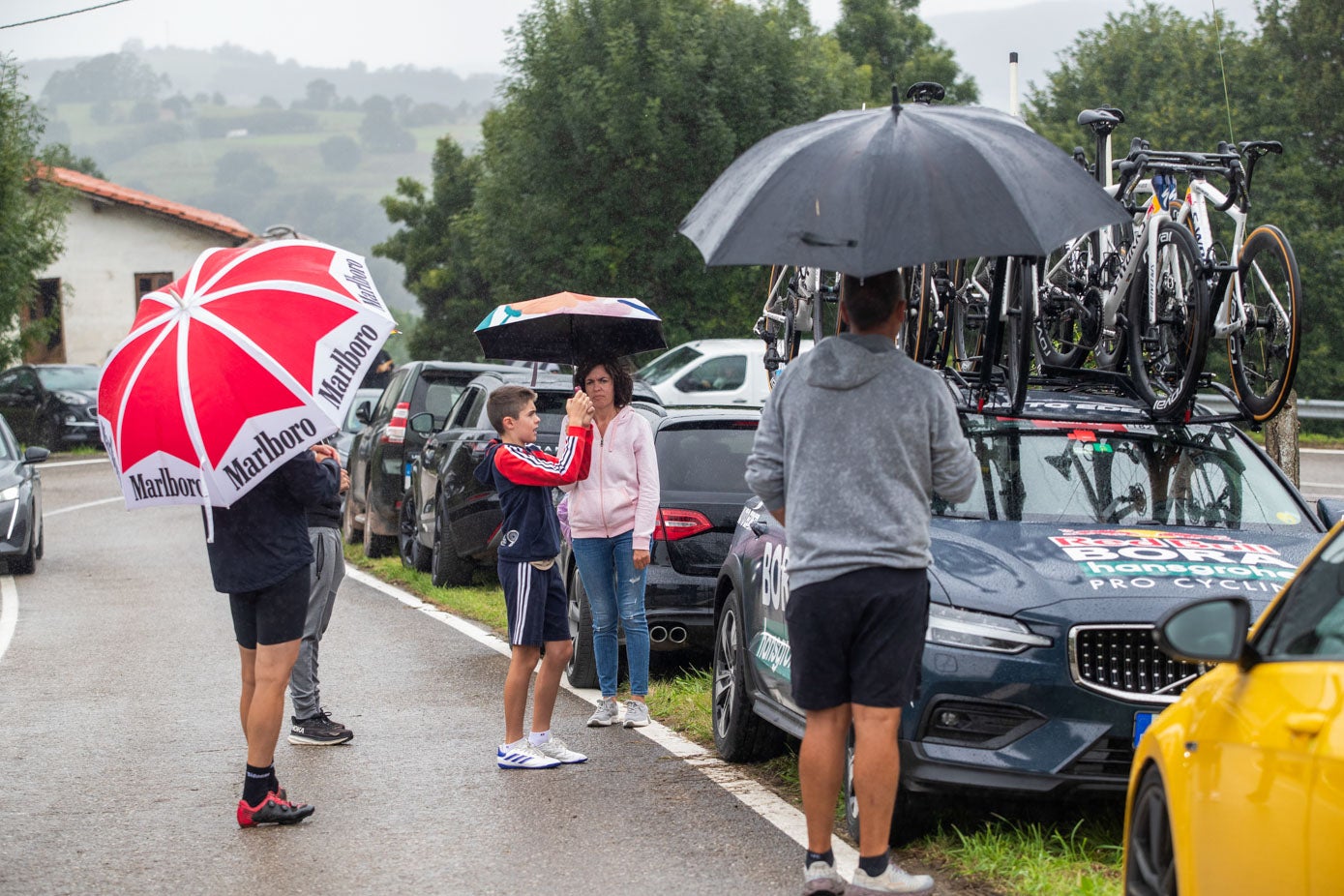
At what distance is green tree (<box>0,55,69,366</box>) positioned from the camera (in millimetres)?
37438

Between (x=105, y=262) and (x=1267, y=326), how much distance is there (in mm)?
49043

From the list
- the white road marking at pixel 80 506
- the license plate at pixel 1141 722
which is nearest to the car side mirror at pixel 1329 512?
the license plate at pixel 1141 722

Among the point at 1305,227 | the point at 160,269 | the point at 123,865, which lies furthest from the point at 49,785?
the point at 160,269

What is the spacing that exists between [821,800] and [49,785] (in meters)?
3.82

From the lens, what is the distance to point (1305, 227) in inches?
1620

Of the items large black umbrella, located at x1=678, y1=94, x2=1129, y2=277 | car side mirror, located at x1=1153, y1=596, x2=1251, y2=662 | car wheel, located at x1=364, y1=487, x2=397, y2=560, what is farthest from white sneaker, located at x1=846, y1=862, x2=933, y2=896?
car wheel, located at x1=364, y1=487, x2=397, y2=560

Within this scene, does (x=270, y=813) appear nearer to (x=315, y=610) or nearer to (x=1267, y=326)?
(x=315, y=610)

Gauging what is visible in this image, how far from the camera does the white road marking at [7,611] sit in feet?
40.6

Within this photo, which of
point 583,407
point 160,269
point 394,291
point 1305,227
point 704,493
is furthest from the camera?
point 394,291

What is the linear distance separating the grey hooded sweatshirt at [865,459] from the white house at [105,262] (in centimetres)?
4874

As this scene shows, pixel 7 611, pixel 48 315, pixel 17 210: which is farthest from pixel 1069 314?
pixel 48 315

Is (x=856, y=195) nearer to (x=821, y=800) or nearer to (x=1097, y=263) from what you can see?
(x=821, y=800)

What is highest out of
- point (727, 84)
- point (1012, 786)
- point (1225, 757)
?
point (727, 84)

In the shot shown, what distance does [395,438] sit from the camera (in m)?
16.2
